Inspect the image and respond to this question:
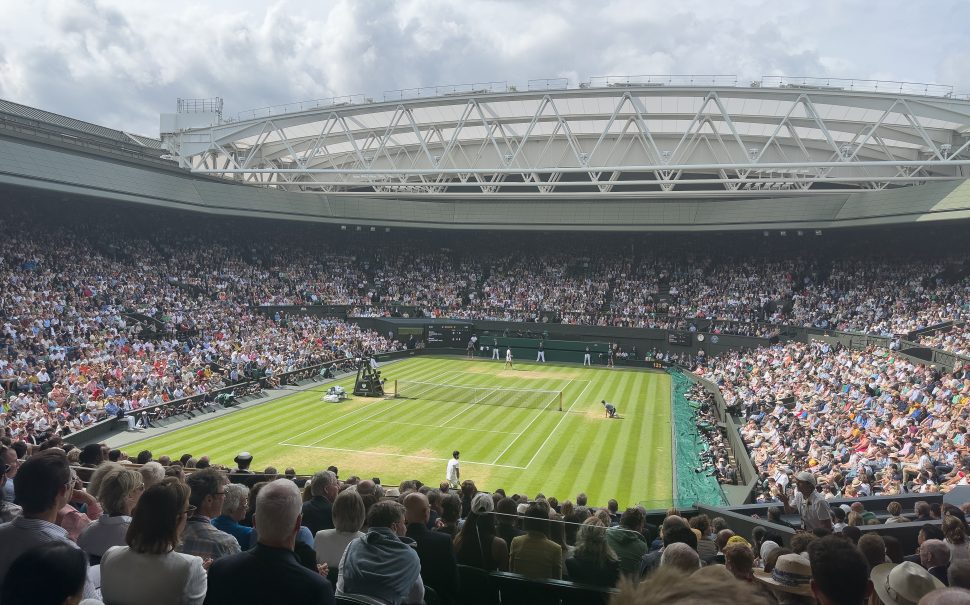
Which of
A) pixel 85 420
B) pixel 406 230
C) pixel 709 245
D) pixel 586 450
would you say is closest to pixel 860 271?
pixel 709 245

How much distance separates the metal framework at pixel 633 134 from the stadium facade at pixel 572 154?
0.12 m

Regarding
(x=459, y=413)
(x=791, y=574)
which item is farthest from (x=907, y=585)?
(x=459, y=413)

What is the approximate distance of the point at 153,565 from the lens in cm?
361

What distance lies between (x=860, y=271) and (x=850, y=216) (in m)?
3.99

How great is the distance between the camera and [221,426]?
25.6 m

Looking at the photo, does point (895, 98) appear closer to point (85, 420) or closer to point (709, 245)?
point (709, 245)

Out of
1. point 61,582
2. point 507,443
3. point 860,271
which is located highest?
point 860,271

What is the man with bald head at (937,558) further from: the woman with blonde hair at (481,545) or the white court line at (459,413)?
the white court line at (459,413)

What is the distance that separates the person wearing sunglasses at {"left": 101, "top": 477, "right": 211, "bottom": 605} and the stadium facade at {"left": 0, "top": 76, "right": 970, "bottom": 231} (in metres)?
26.9

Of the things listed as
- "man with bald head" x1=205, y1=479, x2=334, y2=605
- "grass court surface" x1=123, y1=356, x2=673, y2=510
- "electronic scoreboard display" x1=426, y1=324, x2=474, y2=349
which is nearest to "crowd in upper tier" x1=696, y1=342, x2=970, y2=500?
"grass court surface" x1=123, y1=356, x2=673, y2=510

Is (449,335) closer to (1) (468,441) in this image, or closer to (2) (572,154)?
(2) (572,154)

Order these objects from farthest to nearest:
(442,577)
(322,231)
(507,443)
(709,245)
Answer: (322,231) < (709,245) < (507,443) < (442,577)

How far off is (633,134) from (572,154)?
18.2 ft

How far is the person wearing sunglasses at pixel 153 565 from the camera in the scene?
3.55 meters
